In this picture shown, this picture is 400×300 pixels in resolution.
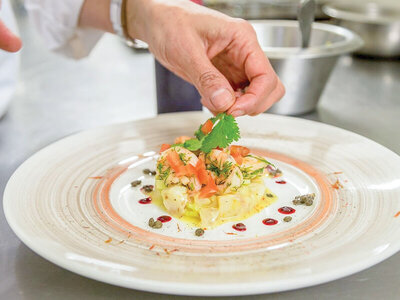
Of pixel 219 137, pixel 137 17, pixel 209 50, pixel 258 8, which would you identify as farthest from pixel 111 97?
pixel 258 8

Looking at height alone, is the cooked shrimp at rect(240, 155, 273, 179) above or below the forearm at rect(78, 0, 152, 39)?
below

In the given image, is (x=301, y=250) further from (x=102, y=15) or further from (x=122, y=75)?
(x=122, y=75)

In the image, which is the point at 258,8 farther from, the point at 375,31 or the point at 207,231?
the point at 207,231

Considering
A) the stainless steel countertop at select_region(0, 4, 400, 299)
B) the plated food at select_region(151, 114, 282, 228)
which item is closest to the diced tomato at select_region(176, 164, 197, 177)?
the plated food at select_region(151, 114, 282, 228)

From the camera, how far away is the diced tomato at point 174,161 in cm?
116

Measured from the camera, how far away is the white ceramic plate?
0.81m

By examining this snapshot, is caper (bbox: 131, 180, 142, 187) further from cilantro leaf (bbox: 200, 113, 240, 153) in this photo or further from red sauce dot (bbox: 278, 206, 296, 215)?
red sauce dot (bbox: 278, 206, 296, 215)

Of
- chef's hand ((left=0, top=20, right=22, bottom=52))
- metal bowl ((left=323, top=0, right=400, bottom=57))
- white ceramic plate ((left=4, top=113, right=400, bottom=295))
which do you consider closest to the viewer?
white ceramic plate ((left=4, top=113, right=400, bottom=295))

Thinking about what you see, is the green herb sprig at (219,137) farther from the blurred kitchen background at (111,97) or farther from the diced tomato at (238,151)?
the blurred kitchen background at (111,97)

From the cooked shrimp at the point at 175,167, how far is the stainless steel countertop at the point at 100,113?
34 centimetres

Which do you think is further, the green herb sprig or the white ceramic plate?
the green herb sprig

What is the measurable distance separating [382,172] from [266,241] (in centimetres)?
40

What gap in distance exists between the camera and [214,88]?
120cm

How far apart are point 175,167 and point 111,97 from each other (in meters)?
1.00
